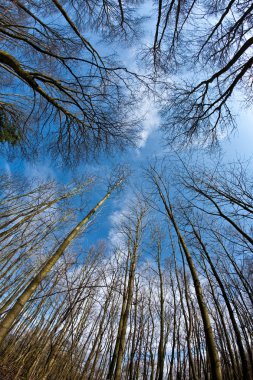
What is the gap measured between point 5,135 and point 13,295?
7108 mm

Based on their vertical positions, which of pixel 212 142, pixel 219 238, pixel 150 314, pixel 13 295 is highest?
pixel 219 238

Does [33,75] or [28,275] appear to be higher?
[28,275]

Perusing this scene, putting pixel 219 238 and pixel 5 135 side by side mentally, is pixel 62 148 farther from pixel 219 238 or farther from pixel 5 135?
pixel 219 238

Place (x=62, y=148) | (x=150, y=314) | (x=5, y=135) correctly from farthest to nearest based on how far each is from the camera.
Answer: (x=150, y=314)
(x=5, y=135)
(x=62, y=148)

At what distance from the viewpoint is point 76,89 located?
4.25 m

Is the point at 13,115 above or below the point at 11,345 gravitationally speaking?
above

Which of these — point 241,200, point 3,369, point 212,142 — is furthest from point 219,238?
point 3,369

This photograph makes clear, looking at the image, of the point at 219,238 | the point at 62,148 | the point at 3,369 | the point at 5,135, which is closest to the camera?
the point at 62,148

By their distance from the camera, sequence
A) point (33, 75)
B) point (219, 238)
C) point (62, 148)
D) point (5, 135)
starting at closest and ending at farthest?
point (33, 75) < point (62, 148) < point (5, 135) < point (219, 238)

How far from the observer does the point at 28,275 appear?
29.6 ft

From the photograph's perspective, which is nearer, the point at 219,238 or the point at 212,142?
the point at 212,142

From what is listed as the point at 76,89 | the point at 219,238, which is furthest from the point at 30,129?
the point at 219,238

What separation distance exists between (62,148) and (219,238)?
7216 millimetres

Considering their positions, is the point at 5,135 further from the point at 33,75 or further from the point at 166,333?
the point at 166,333
